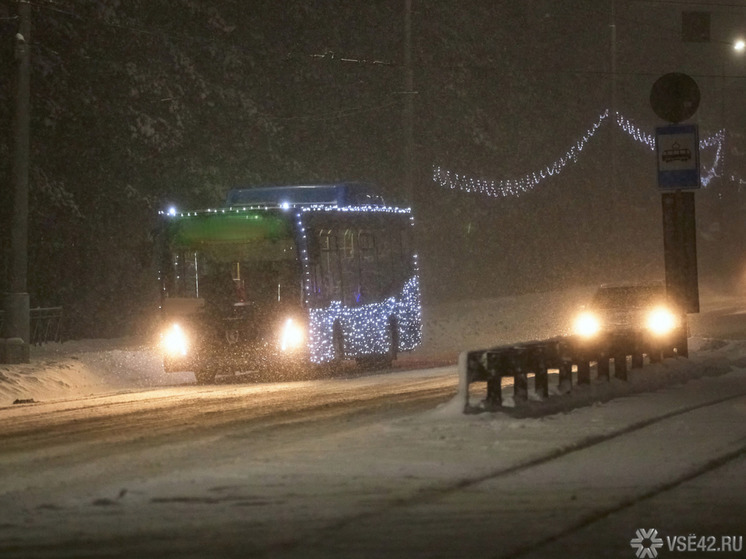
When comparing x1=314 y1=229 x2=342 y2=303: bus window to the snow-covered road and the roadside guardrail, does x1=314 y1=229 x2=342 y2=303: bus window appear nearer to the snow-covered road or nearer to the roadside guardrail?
the snow-covered road

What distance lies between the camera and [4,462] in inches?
483

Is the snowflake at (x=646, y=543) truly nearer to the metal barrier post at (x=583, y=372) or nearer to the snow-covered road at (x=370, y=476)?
the snow-covered road at (x=370, y=476)

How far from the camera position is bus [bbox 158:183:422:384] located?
24.0 metres

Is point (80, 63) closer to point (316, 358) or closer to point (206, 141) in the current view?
point (206, 141)

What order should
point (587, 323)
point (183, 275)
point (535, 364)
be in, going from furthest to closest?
point (587, 323)
point (183, 275)
point (535, 364)

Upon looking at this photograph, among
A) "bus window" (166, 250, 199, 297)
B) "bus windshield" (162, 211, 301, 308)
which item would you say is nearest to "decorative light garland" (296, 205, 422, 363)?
"bus windshield" (162, 211, 301, 308)

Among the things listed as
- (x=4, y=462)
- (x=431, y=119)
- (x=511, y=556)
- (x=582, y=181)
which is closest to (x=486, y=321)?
(x=431, y=119)

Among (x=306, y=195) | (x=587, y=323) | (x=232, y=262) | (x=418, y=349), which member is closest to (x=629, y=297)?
(x=587, y=323)

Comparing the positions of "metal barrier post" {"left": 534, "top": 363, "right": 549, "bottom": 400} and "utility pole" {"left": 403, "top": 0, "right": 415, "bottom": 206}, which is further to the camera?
"utility pole" {"left": 403, "top": 0, "right": 415, "bottom": 206}

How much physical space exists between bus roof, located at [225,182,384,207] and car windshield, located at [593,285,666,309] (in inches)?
211

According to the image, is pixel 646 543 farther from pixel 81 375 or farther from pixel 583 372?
pixel 81 375

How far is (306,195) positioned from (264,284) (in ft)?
8.16

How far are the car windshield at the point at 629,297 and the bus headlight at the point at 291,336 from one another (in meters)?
7.26

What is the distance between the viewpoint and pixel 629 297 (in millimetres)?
28062
